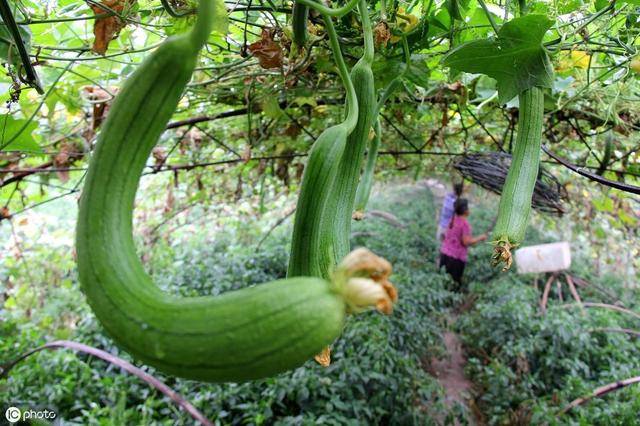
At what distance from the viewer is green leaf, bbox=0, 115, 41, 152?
3.73 ft

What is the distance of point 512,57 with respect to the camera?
0.85 meters

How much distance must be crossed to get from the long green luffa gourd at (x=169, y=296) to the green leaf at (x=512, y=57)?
0.60m

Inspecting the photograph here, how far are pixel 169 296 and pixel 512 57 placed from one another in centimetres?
75

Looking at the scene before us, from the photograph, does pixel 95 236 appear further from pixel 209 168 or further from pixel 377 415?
pixel 209 168

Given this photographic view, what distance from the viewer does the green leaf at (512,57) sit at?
2.63 ft

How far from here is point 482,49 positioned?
843mm

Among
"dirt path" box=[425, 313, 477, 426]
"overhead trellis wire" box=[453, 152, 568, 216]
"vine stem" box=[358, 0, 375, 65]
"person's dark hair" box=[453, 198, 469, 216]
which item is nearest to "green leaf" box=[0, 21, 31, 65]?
"vine stem" box=[358, 0, 375, 65]

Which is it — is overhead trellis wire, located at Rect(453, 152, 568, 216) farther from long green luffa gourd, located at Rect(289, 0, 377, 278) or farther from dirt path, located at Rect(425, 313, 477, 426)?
dirt path, located at Rect(425, 313, 477, 426)

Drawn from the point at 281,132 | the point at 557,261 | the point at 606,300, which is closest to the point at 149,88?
the point at 281,132

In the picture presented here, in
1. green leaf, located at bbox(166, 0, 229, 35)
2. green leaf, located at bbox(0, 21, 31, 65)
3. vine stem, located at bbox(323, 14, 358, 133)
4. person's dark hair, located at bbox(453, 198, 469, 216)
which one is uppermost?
person's dark hair, located at bbox(453, 198, 469, 216)

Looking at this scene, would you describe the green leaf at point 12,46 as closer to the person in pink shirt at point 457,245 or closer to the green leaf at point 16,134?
the green leaf at point 16,134

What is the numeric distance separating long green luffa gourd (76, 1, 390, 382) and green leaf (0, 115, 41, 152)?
93 cm

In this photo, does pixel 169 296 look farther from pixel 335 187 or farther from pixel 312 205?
pixel 335 187

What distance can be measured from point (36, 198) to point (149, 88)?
3452 millimetres
